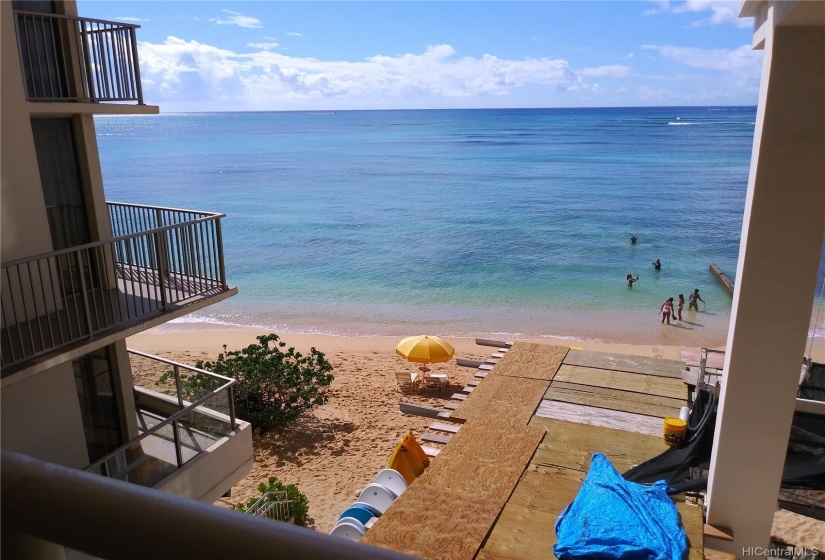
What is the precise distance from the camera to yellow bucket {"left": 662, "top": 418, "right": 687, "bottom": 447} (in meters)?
6.56

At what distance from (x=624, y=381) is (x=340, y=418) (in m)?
8.74

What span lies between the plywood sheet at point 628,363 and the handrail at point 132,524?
28.7 feet

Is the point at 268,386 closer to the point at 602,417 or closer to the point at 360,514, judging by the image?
the point at 360,514

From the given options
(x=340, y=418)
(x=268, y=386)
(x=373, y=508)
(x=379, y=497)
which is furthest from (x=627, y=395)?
(x=268, y=386)

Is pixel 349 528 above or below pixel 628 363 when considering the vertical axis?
below

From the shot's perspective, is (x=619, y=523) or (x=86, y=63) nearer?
(x=619, y=523)

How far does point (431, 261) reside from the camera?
116ft

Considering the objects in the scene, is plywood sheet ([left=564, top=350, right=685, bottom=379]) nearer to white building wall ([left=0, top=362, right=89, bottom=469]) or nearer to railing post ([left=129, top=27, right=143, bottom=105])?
white building wall ([left=0, top=362, right=89, bottom=469])

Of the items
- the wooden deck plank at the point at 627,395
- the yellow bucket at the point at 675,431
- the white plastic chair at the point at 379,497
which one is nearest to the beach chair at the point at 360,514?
the white plastic chair at the point at 379,497

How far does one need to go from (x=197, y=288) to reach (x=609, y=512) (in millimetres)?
6322

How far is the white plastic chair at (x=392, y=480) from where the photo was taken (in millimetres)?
7785

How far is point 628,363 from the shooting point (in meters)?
9.10

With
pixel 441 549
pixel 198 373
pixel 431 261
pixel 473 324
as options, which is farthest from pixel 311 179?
pixel 441 549

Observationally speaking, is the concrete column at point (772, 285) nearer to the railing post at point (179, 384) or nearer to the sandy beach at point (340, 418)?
the sandy beach at point (340, 418)
